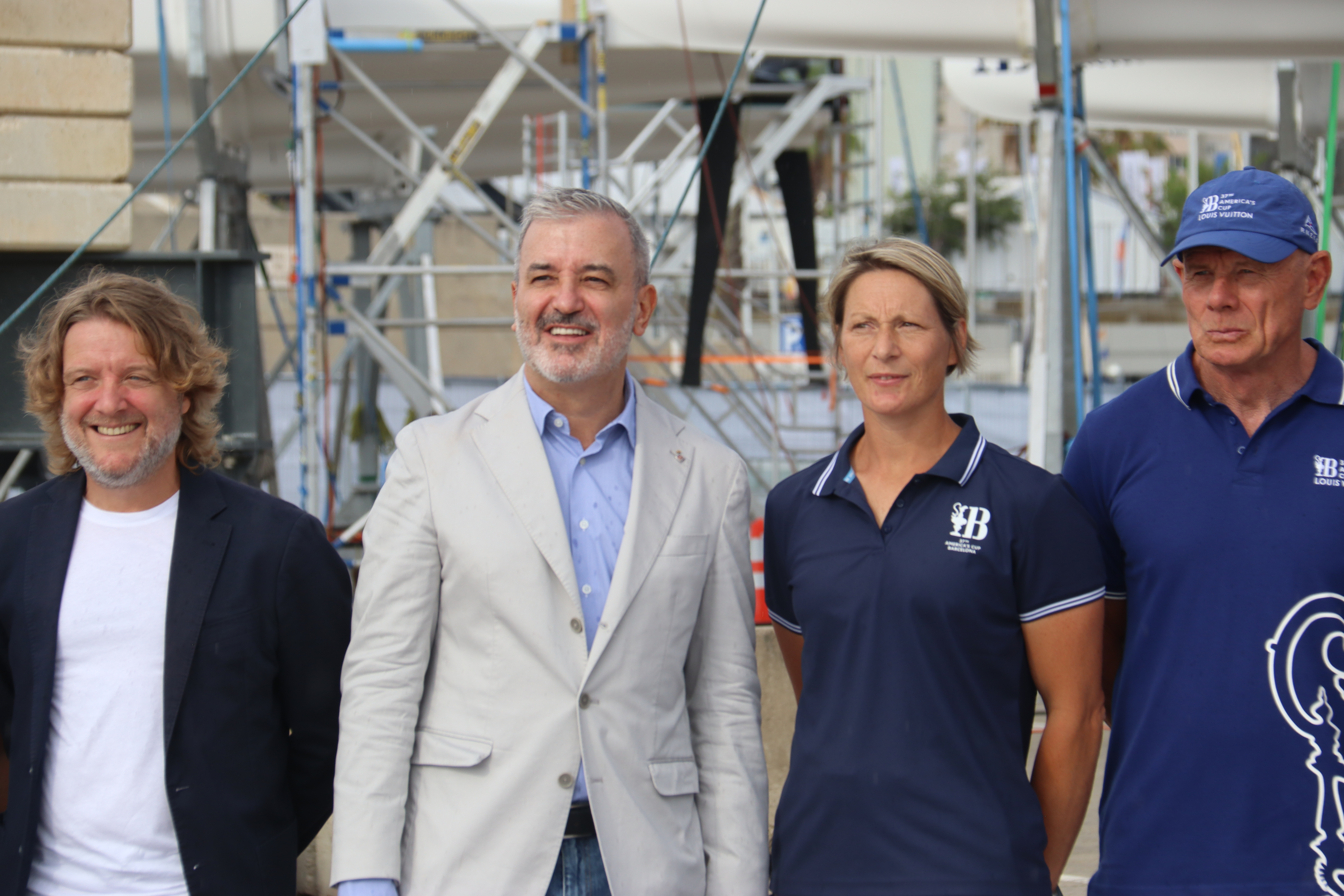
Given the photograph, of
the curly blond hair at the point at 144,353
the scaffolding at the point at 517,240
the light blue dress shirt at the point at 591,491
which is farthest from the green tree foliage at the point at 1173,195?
the curly blond hair at the point at 144,353

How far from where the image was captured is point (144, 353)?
256 centimetres

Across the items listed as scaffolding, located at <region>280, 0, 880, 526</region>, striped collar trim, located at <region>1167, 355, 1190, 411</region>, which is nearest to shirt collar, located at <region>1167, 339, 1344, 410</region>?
striped collar trim, located at <region>1167, 355, 1190, 411</region>

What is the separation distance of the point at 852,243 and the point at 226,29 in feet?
22.3

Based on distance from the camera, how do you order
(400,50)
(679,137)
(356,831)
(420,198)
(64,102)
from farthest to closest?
(679,137)
(400,50)
(420,198)
(64,102)
(356,831)

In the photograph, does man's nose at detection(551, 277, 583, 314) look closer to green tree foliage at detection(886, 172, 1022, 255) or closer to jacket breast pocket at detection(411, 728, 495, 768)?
jacket breast pocket at detection(411, 728, 495, 768)

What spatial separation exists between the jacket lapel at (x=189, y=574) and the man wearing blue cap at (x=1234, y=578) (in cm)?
183

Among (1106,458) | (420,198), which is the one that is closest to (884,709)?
(1106,458)

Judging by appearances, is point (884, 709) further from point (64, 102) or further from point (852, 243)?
point (64, 102)

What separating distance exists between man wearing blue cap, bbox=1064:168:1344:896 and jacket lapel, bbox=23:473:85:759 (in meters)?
2.09

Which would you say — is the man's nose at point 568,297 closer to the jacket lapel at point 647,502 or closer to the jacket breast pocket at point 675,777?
the jacket lapel at point 647,502

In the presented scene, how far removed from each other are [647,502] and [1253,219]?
1.31 meters

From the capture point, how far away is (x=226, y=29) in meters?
8.19

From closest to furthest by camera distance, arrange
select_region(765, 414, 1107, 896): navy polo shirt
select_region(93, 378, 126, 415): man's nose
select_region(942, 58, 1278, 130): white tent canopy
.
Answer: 1. select_region(765, 414, 1107, 896): navy polo shirt
2. select_region(93, 378, 126, 415): man's nose
3. select_region(942, 58, 1278, 130): white tent canopy

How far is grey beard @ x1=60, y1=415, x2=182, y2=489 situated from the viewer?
251cm
